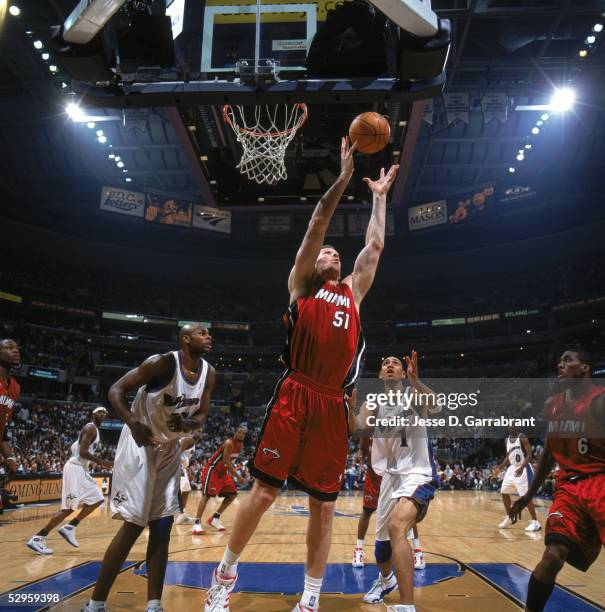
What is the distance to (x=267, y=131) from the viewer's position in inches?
330

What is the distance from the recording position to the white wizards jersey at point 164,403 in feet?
13.6

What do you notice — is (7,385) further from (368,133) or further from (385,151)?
(385,151)

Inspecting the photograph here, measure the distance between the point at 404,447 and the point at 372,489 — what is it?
124 centimetres

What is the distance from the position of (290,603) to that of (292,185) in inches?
237


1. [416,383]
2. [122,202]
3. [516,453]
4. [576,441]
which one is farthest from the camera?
[122,202]

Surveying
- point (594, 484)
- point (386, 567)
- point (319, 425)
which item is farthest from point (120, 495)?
point (594, 484)

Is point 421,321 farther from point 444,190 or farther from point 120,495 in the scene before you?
point 120,495

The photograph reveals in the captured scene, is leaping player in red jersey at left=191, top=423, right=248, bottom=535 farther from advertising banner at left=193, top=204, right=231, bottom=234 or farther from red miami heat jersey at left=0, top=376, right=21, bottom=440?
advertising banner at left=193, top=204, right=231, bottom=234

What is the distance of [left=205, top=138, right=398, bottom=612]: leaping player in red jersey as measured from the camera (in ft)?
11.2

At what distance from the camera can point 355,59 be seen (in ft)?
17.4

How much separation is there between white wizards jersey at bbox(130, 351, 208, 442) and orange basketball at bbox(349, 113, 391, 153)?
6.98ft

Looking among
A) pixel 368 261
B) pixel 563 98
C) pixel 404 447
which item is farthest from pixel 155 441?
pixel 563 98

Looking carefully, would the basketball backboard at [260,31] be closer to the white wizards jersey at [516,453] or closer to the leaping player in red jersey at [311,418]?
the leaping player in red jersey at [311,418]

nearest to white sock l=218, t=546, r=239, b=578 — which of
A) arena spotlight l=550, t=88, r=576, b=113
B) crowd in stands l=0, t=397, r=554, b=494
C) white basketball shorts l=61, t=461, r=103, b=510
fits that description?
white basketball shorts l=61, t=461, r=103, b=510
